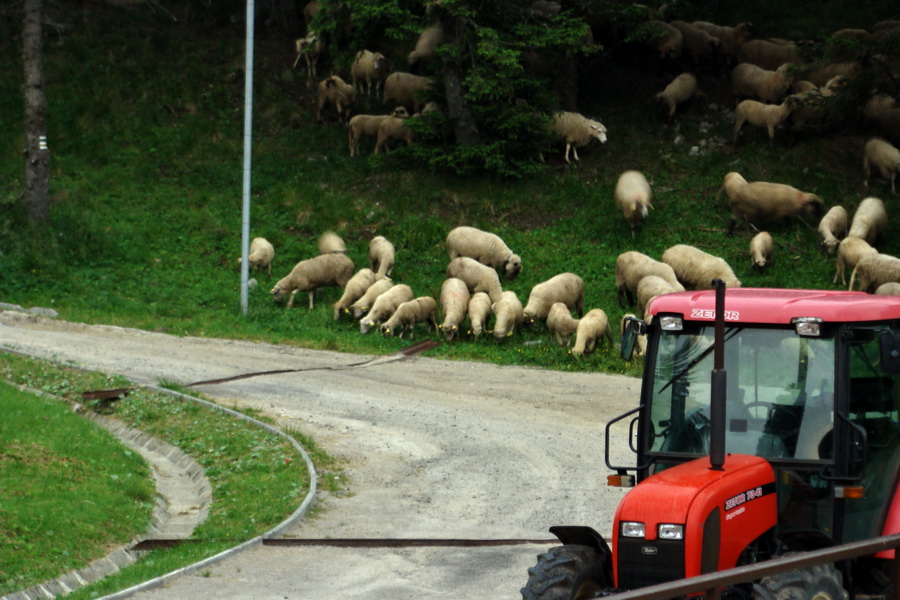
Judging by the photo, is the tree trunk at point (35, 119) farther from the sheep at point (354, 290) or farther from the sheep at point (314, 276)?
the sheep at point (354, 290)

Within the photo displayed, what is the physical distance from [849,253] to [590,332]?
5.92 m

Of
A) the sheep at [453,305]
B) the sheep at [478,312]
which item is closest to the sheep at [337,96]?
the sheep at [453,305]

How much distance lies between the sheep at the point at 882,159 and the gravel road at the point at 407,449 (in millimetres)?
10925

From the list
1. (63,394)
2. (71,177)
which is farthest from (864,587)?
(71,177)


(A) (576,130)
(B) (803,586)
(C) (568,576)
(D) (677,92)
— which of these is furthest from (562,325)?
(B) (803,586)

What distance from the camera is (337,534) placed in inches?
425

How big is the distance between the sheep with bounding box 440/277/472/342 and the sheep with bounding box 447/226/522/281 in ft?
6.43

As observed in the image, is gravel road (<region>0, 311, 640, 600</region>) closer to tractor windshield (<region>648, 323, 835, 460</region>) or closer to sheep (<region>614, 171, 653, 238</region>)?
tractor windshield (<region>648, 323, 835, 460</region>)

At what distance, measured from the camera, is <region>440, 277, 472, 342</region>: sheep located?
20703mm

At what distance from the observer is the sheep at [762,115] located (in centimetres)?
2764

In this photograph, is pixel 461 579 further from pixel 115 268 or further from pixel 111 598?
pixel 115 268

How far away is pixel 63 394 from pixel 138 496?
4955mm

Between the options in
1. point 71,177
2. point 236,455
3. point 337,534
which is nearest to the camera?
point 337,534

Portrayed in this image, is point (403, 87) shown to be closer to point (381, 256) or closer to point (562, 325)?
point (381, 256)
